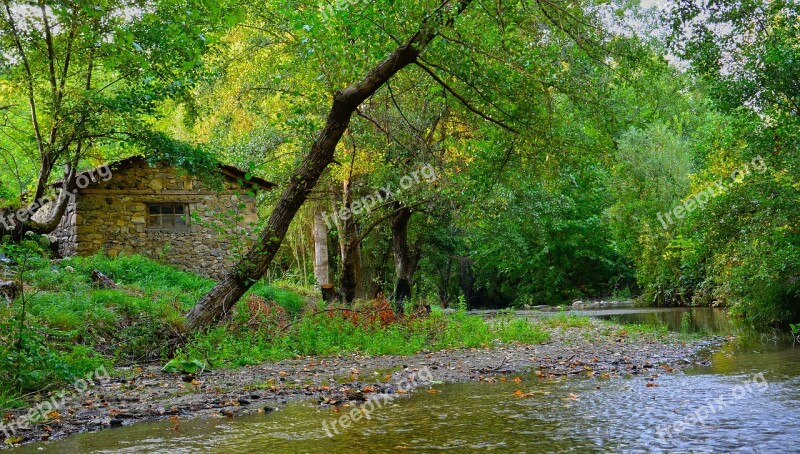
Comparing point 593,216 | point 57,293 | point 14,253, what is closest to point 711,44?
point 14,253

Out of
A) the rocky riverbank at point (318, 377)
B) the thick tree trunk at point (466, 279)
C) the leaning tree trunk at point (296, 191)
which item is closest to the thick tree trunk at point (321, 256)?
the rocky riverbank at point (318, 377)

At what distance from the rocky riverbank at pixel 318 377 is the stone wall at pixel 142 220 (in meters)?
12.0

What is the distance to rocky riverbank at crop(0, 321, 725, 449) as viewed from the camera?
6.85m

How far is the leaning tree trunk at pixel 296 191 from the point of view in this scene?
10898 millimetres

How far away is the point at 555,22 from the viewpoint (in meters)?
11.1

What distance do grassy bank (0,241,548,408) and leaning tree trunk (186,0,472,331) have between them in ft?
1.52

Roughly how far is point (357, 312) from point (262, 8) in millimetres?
8041

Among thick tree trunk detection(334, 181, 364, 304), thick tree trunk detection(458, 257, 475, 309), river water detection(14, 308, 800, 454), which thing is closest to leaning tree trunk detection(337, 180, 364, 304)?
thick tree trunk detection(334, 181, 364, 304)

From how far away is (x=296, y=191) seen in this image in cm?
1128

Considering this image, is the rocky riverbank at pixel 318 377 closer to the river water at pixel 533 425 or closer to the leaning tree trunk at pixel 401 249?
the river water at pixel 533 425

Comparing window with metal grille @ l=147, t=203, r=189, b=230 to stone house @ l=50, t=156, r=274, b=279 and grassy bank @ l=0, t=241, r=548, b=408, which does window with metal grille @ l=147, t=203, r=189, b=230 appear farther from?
grassy bank @ l=0, t=241, r=548, b=408

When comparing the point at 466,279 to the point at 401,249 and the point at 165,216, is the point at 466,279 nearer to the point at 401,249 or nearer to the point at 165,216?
the point at 401,249

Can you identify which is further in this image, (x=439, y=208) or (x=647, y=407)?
(x=439, y=208)

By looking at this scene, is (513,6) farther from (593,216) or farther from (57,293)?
(593,216)
